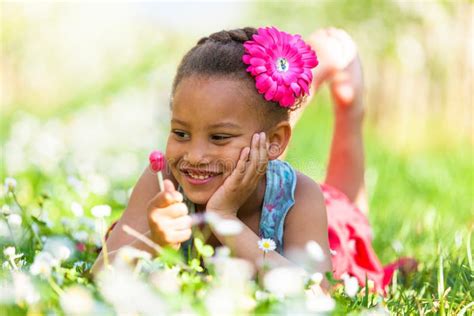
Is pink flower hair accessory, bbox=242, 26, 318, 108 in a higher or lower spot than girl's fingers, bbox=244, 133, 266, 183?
higher

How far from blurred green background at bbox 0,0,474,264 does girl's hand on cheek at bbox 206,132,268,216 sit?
1040 mm

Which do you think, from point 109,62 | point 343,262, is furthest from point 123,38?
point 343,262

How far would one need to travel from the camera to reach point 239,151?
2.41 m

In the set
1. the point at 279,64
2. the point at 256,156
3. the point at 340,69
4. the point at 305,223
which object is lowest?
the point at 305,223

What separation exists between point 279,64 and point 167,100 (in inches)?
201

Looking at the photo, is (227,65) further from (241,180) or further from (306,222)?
(306,222)

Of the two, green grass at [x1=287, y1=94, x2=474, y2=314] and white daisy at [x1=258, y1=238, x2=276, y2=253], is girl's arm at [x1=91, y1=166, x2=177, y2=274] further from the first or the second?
green grass at [x1=287, y1=94, x2=474, y2=314]

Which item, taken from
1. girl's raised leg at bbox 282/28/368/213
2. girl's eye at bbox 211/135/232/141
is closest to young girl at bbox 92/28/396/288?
girl's eye at bbox 211/135/232/141

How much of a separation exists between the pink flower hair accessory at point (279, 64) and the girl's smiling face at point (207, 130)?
7cm

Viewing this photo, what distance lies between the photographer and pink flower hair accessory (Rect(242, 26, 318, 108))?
8.04 feet

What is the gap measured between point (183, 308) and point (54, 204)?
8.28 ft

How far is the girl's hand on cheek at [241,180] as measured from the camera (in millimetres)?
2385

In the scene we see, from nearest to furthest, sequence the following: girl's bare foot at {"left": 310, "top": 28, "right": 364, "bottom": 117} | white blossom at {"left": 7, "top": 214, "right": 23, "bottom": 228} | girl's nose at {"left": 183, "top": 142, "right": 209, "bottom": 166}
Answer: girl's nose at {"left": 183, "top": 142, "right": 209, "bottom": 166}, white blossom at {"left": 7, "top": 214, "right": 23, "bottom": 228}, girl's bare foot at {"left": 310, "top": 28, "right": 364, "bottom": 117}

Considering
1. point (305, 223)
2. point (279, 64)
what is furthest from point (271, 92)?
point (305, 223)
